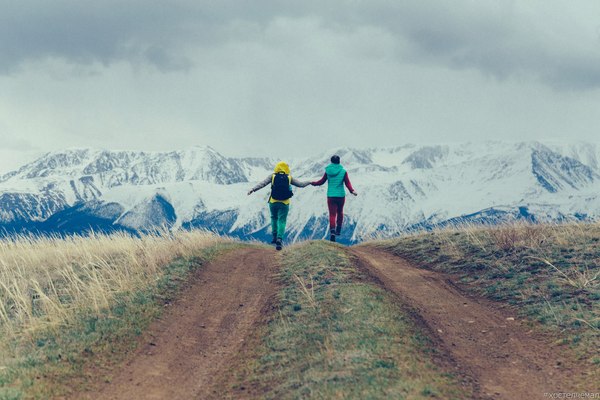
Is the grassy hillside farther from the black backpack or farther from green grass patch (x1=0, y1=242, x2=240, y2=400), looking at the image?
green grass patch (x1=0, y1=242, x2=240, y2=400)

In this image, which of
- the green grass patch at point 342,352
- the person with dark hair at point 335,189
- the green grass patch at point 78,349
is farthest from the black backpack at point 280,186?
the green grass patch at point 78,349

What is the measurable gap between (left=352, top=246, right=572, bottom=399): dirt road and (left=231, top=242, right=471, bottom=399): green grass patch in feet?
1.98

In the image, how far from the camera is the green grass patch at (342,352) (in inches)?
345

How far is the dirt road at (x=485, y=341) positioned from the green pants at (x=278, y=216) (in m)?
7.55

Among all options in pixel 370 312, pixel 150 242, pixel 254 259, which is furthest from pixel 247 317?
pixel 150 242

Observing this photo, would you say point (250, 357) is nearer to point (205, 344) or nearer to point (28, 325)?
point (205, 344)

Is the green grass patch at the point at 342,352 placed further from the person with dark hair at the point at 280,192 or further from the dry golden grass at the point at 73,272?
the person with dark hair at the point at 280,192

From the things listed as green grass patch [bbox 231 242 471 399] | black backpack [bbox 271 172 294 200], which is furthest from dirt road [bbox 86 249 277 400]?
black backpack [bbox 271 172 294 200]

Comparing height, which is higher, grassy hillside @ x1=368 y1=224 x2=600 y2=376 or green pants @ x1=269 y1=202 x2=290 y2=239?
green pants @ x1=269 y1=202 x2=290 y2=239

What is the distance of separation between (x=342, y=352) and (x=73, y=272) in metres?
8.04

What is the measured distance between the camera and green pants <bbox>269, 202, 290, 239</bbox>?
23656 mm

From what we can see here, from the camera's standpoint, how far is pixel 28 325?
39.1ft

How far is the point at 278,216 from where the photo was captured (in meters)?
24.1

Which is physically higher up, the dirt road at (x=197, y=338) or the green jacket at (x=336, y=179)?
the green jacket at (x=336, y=179)
